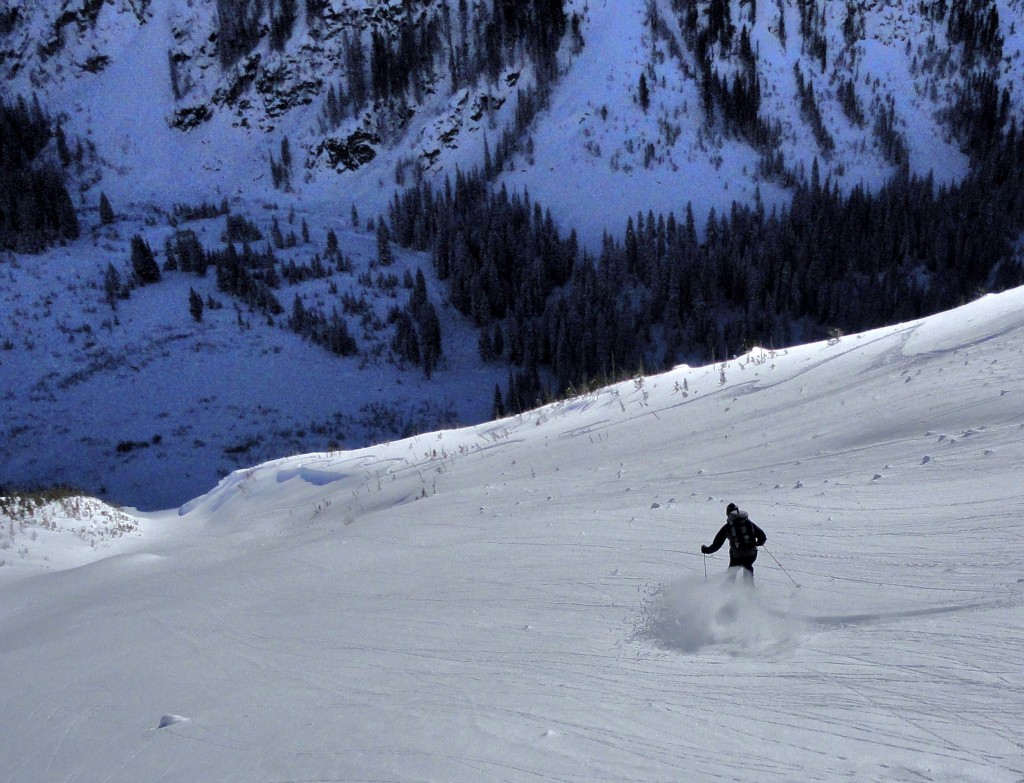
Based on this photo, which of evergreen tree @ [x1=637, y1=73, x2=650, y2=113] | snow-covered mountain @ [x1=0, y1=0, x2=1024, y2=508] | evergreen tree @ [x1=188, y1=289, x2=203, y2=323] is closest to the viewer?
snow-covered mountain @ [x1=0, y1=0, x2=1024, y2=508]

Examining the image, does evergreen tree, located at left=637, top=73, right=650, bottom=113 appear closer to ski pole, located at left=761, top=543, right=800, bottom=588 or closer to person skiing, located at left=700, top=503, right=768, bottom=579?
ski pole, located at left=761, top=543, right=800, bottom=588

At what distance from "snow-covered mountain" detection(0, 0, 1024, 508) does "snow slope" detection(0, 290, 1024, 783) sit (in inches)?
1274

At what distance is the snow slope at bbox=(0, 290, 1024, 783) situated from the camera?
291 centimetres

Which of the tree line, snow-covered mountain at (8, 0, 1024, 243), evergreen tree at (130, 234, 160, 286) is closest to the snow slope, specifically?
the tree line

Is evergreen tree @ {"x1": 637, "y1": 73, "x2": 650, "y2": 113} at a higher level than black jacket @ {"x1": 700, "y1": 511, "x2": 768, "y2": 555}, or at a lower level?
higher

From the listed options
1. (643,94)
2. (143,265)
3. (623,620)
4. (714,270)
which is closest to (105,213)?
(143,265)

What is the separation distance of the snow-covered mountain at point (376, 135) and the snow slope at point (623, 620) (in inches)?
1274

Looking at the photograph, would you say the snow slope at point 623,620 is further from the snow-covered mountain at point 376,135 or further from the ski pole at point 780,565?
the snow-covered mountain at point 376,135

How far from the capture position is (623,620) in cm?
446

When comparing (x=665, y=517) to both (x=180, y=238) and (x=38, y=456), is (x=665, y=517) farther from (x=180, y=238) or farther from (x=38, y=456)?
(x=180, y=238)

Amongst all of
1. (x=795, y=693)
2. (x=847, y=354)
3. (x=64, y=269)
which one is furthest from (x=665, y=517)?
(x=64, y=269)

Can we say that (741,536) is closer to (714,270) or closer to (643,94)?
(714,270)

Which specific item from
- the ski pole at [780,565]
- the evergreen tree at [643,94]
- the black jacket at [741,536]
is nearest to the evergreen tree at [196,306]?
the ski pole at [780,565]

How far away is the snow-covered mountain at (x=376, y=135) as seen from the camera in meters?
44.1
